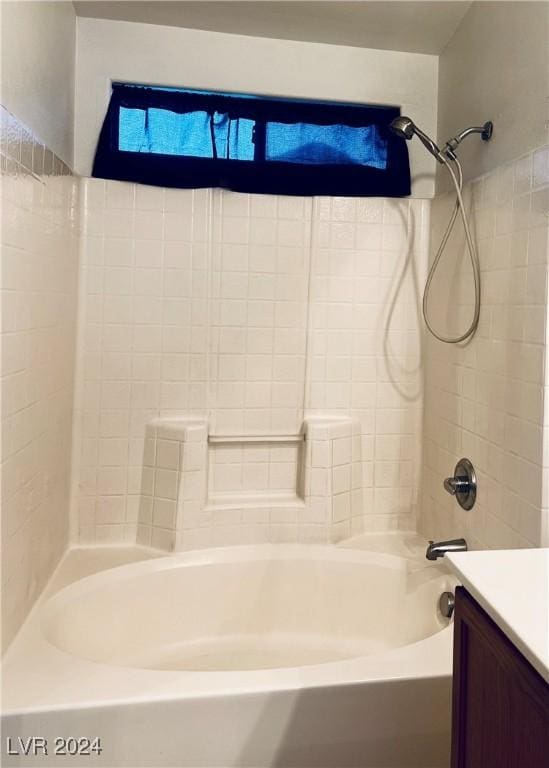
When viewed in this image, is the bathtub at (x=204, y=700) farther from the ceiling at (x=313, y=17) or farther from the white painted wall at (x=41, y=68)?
the ceiling at (x=313, y=17)

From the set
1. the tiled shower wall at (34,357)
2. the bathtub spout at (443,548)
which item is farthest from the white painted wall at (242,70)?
the bathtub spout at (443,548)

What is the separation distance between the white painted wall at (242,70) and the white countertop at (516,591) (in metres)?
1.55

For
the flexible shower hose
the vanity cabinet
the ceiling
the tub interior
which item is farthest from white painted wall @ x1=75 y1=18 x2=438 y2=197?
the vanity cabinet

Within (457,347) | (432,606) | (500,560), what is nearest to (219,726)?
(500,560)

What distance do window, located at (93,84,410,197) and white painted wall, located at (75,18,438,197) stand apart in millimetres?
44

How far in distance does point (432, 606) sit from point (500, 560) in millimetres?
758

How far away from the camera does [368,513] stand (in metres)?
2.17

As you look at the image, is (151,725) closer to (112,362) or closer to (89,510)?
(89,510)

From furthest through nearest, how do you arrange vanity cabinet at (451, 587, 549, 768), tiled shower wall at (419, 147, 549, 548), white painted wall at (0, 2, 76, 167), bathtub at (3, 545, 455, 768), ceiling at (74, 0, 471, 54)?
ceiling at (74, 0, 471, 54) < tiled shower wall at (419, 147, 549, 548) < white painted wall at (0, 2, 76, 167) < bathtub at (3, 545, 455, 768) < vanity cabinet at (451, 587, 549, 768)

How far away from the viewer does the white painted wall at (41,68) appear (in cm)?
127

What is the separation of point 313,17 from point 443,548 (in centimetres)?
189

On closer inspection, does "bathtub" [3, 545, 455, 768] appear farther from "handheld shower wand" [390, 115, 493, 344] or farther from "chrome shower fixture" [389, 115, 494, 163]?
"chrome shower fixture" [389, 115, 494, 163]

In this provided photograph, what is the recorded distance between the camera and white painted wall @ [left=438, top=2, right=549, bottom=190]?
4.73 feet

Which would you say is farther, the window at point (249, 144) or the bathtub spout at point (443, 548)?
the window at point (249, 144)
